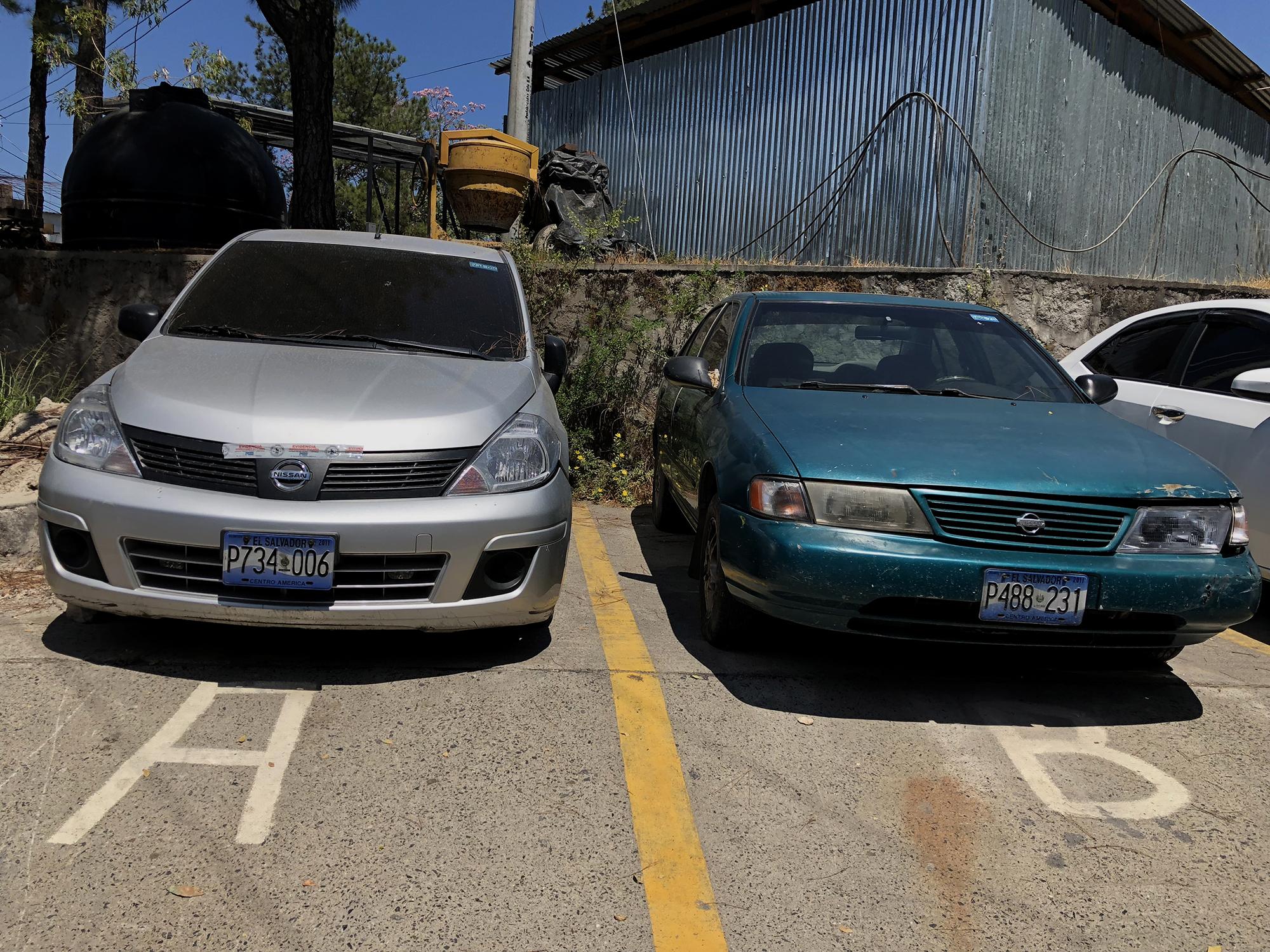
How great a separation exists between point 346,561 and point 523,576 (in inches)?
24.2

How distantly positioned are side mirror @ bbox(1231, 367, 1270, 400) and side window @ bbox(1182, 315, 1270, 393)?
28 cm

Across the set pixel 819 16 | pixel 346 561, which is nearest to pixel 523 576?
pixel 346 561

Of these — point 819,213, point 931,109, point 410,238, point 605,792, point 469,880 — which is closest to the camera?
point 469,880

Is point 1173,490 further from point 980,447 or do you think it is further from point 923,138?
point 923,138

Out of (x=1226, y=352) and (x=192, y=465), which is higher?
(x=1226, y=352)

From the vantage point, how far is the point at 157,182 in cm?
916

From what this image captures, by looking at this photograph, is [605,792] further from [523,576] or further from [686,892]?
[523,576]

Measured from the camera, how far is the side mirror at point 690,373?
4.74 meters

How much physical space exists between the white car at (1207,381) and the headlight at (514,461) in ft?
10.5

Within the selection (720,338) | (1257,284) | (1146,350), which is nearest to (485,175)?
(720,338)

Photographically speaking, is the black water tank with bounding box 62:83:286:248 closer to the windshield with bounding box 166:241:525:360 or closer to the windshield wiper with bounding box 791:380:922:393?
the windshield with bounding box 166:241:525:360

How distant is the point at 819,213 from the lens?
11.6 metres

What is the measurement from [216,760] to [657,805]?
4.13ft

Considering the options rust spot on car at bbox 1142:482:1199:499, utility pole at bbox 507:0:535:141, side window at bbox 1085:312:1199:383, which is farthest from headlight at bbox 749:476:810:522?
utility pole at bbox 507:0:535:141
